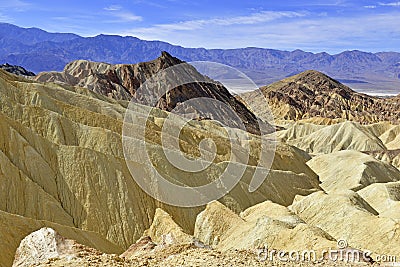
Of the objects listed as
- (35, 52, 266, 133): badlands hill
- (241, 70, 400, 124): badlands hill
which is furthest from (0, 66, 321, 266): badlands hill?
(241, 70, 400, 124): badlands hill

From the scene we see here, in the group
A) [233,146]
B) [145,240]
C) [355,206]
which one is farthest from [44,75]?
[145,240]

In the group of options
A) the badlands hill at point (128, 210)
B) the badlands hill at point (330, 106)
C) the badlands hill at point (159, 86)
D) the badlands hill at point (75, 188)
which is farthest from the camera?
the badlands hill at point (330, 106)

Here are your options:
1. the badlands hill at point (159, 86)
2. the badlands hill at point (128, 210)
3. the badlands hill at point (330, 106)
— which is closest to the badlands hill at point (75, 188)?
the badlands hill at point (128, 210)

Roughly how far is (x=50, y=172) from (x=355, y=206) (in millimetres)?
25198

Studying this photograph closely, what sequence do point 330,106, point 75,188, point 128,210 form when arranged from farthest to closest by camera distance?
1. point 330,106
2. point 75,188
3. point 128,210

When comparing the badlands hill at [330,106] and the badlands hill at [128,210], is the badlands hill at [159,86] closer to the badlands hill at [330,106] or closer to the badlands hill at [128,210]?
the badlands hill at [330,106]

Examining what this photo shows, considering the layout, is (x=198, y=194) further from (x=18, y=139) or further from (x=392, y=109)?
(x=392, y=109)

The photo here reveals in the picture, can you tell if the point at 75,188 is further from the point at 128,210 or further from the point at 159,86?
the point at 159,86

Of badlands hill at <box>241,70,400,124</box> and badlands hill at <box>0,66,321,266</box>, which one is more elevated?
badlands hill at <box>0,66,321,266</box>

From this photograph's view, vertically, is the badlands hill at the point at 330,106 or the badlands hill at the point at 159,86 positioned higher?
the badlands hill at the point at 159,86

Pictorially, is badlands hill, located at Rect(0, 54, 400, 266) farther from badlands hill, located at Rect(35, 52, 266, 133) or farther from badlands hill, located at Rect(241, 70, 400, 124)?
badlands hill, located at Rect(241, 70, 400, 124)

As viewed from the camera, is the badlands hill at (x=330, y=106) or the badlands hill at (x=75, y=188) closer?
the badlands hill at (x=75, y=188)

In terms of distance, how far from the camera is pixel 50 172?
119 feet

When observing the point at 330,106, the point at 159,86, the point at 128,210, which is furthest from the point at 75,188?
the point at 330,106
